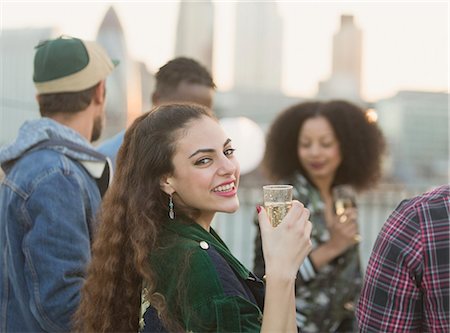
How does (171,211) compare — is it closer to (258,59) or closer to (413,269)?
(413,269)

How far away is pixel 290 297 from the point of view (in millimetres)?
1683

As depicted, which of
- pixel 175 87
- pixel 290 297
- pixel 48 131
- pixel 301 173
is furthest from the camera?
pixel 301 173

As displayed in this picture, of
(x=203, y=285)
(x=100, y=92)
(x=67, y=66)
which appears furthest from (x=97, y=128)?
(x=203, y=285)

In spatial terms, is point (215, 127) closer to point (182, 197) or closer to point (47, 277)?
point (182, 197)

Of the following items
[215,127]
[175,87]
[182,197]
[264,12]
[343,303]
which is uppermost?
[264,12]

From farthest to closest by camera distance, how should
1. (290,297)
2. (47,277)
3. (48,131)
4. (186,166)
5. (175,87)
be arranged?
(175,87)
(48,131)
(47,277)
(186,166)
(290,297)

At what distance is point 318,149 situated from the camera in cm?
375

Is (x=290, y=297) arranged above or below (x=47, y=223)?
below

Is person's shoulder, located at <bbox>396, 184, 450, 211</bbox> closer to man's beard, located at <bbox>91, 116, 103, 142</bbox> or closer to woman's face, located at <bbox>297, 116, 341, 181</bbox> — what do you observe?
man's beard, located at <bbox>91, 116, 103, 142</bbox>

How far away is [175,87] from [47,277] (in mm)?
1352

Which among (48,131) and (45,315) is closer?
(45,315)

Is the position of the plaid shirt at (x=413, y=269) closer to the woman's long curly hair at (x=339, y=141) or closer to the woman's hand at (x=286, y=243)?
the woman's hand at (x=286, y=243)

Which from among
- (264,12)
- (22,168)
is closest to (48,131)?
(22,168)

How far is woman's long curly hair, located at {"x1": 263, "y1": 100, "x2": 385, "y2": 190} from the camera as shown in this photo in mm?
3918
